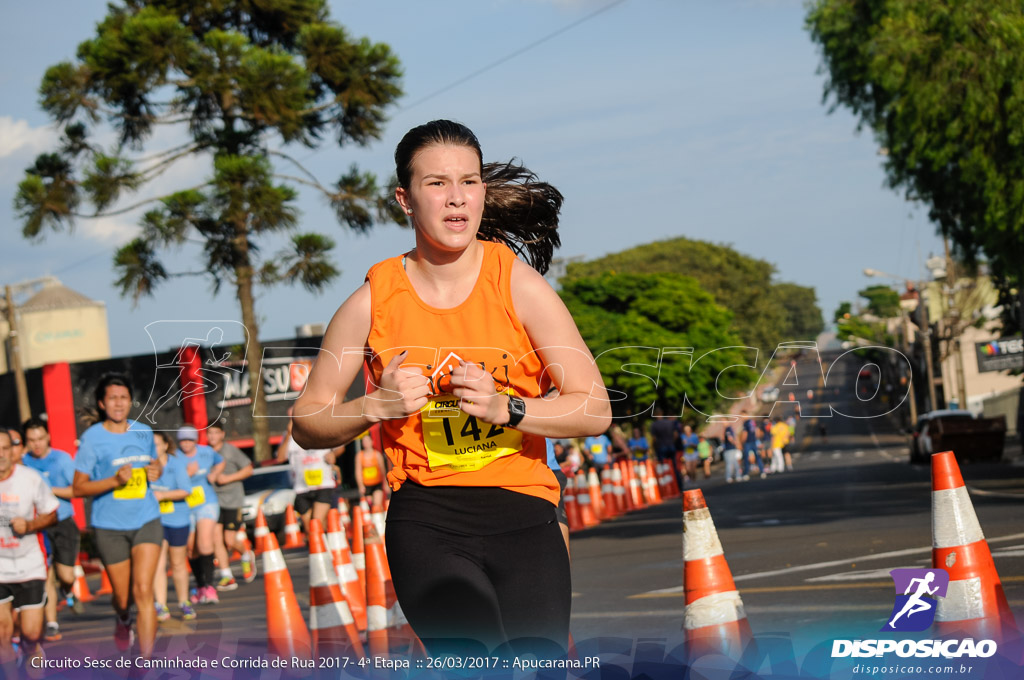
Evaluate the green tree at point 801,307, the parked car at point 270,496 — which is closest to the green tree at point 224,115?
the parked car at point 270,496

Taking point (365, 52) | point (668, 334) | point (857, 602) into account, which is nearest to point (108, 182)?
point (365, 52)

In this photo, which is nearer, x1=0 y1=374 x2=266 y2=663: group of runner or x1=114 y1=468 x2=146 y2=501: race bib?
x1=0 y1=374 x2=266 y2=663: group of runner

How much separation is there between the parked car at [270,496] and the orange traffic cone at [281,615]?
12974mm

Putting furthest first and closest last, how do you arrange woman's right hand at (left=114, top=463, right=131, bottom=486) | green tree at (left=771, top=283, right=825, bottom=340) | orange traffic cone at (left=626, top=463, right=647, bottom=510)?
green tree at (left=771, top=283, right=825, bottom=340), orange traffic cone at (left=626, top=463, right=647, bottom=510), woman's right hand at (left=114, top=463, right=131, bottom=486)

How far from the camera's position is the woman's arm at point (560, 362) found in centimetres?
323

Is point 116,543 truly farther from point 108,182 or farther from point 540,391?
point 108,182

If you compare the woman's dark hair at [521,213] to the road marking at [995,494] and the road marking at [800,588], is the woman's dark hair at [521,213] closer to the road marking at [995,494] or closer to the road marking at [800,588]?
the road marking at [800,588]

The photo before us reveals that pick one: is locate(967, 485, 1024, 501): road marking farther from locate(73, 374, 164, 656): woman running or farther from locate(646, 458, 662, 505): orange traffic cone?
locate(73, 374, 164, 656): woman running

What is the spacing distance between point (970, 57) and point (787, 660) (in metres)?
13.8

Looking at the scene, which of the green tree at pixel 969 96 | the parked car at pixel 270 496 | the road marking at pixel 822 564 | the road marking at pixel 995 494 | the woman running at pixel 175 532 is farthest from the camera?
the parked car at pixel 270 496

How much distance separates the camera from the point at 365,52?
26109 millimetres

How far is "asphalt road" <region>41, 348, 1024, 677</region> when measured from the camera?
603cm

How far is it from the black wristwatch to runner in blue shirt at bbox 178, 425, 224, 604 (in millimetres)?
8930

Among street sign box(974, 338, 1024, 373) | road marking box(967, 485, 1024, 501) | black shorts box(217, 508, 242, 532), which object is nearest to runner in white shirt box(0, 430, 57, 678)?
black shorts box(217, 508, 242, 532)
